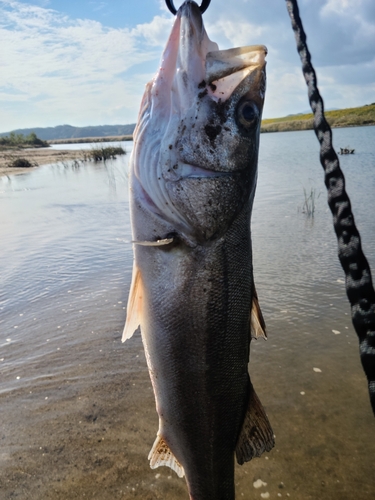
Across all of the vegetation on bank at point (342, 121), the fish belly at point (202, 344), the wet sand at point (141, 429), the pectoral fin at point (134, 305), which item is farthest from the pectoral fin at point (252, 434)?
the vegetation on bank at point (342, 121)

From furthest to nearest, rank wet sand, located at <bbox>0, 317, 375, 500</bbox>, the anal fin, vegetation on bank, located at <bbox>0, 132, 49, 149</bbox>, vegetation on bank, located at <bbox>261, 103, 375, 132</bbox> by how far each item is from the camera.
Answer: vegetation on bank, located at <bbox>261, 103, 375, 132</bbox> < vegetation on bank, located at <bbox>0, 132, 49, 149</bbox> < wet sand, located at <bbox>0, 317, 375, 500</bbox> < the anal fin

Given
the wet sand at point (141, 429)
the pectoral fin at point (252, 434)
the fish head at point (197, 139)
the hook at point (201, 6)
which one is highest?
the hook at point (201, 6)

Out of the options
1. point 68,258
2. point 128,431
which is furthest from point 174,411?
point 68,258

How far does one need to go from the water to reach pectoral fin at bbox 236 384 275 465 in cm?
159

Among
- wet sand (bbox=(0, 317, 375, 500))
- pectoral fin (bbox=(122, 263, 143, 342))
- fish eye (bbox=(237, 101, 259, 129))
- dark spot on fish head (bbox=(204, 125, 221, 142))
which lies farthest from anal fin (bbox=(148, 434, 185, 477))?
fish eye (bbox=(237, 101, 259, 129))

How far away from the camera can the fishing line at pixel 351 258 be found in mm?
2061

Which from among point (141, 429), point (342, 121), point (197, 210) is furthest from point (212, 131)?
point (342, 121)

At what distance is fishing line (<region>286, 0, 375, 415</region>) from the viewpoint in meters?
2.06

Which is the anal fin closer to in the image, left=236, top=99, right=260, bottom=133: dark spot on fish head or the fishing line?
the fishing line

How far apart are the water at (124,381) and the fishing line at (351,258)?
205 centimetres

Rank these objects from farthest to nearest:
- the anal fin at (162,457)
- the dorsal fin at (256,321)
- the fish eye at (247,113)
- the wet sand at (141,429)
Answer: the wet sand at (141,429) < the anal fin at (162,457) < the dorsal fin at (256,321) < the fish eye at (247,113)

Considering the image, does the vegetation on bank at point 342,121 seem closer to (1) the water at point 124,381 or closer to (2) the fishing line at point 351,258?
(1) the water at point 124,381

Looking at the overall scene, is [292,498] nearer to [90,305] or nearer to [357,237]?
[357,237]

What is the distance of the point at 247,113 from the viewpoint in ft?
6.61
